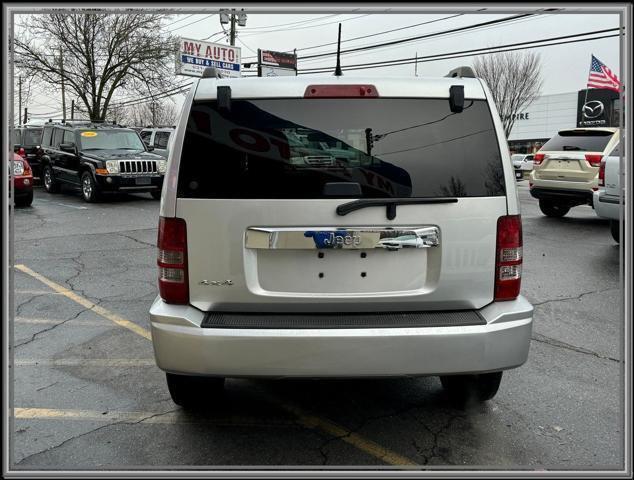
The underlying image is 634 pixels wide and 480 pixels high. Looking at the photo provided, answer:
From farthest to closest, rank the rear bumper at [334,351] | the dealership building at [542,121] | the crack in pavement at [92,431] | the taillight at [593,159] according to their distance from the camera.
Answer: the dealership building at [542,121]
the taillight at [593,159]
the crack in pavement at [92,431]
the rear bumper at [334,351]

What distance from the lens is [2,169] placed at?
2.68m

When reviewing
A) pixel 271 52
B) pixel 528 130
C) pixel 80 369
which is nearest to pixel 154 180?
pixel 80 369

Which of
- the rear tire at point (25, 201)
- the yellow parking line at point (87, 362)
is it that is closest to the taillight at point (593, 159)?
the yellow parking line at point (87, 362)

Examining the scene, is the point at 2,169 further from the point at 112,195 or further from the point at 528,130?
the point at 528,130

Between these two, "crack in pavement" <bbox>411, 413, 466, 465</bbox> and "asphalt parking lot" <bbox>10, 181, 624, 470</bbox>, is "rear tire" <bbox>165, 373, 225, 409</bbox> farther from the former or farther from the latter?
"crack in pavement" <bbox>411, 413, 466, 465</bbox>

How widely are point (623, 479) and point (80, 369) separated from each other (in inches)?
142

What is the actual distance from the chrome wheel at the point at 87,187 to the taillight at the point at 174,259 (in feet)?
41.1

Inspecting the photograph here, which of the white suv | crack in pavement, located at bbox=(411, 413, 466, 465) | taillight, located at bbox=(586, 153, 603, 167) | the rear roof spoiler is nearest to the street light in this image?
the white suv

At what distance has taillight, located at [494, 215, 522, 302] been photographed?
116 inches

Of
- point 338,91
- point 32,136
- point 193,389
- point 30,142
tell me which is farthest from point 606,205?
point 32,136

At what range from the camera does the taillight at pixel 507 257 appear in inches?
116

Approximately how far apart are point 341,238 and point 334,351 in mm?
561

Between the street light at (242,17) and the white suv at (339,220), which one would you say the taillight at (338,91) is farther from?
the street light at (242,17)

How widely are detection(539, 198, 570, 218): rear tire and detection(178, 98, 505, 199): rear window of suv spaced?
34.4 feet
